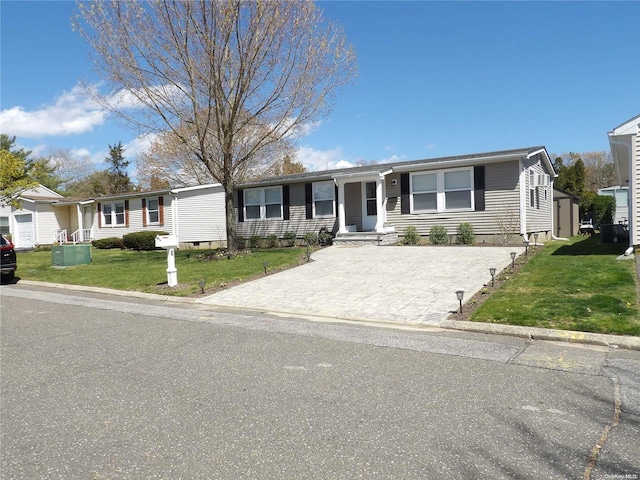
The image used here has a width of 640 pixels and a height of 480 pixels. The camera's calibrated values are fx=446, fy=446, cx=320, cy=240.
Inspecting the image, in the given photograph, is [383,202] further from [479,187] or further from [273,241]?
[273,241]

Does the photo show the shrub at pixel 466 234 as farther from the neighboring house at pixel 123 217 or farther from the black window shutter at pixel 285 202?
the neighboring house at pixel 123 217

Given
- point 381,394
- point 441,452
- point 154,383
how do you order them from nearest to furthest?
point 441,452 → point 381,394 → point 154,383

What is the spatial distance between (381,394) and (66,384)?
3063 mm

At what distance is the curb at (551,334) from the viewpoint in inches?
214

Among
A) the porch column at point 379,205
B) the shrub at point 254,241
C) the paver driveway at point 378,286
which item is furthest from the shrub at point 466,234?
the shrub at point 254,241

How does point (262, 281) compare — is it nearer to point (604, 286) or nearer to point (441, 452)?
point (604, 286)

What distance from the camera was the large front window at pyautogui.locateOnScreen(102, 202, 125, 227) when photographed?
2798 cm

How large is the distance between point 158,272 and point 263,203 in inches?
315

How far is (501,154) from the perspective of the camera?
52.4 ft

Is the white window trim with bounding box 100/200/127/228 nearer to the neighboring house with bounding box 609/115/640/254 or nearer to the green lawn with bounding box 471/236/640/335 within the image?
the green lawn with bounding box 471/236/640/335

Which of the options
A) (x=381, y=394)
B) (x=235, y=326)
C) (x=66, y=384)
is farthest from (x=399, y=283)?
(x=66, y=384)

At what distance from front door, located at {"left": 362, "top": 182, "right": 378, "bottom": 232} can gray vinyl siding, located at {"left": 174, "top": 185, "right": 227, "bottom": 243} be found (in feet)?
27.0

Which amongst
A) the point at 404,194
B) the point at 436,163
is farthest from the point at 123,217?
the point at 436,163

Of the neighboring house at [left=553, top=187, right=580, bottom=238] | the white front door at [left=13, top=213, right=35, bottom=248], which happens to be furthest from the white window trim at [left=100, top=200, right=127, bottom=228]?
the neighboring house at [left=553, top=187, right=580, bottom=238]
